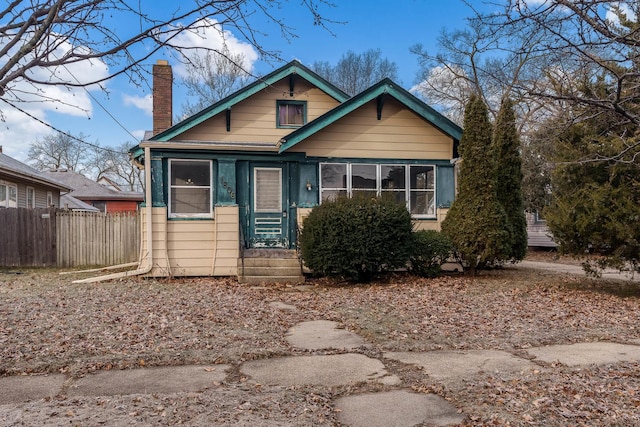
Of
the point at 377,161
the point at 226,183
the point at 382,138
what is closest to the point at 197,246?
the point at 226,183

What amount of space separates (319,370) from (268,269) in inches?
245

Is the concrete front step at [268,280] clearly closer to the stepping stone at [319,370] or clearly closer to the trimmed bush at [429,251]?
the trimmed bush at [429,251]

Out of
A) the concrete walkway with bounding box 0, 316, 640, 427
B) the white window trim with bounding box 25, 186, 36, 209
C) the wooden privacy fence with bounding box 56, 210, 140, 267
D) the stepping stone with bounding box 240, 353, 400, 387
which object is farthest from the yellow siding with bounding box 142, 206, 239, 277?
the white window trim with bounding box 25, 186, 36, 209

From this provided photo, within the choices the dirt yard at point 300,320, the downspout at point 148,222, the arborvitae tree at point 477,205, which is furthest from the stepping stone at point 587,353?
the downspout at point 148,222

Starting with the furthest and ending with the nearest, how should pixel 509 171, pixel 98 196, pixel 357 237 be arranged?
pixel 98 196 < pixel 509 171 < pixel 357 237

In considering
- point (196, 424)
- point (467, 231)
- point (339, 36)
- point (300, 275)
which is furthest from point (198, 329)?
point (467, 231)

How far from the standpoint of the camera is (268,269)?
34.4 ft

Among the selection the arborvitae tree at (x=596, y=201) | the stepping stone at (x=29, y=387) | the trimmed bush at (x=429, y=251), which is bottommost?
the stepping stone at (x=29, y=387)

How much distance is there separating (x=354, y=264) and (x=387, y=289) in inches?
34.6

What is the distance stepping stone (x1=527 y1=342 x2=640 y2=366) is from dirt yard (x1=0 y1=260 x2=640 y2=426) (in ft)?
0.63

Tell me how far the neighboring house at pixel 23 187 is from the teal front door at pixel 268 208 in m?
10.6

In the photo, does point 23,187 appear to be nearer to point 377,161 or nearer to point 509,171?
point 377,161

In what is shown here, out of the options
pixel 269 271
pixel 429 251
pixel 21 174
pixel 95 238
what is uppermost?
pixel 21 174

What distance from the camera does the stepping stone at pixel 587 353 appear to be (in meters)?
4.67
